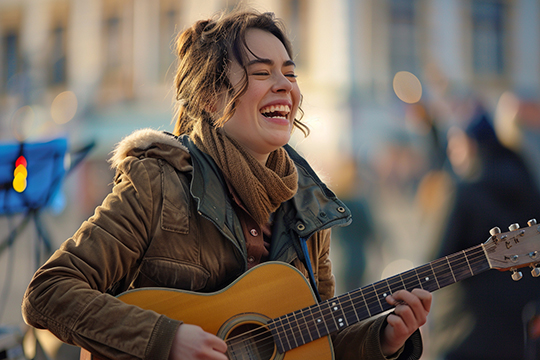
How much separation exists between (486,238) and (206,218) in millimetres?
2047

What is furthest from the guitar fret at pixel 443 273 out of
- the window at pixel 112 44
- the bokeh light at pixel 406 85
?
the window at pixel 112 44

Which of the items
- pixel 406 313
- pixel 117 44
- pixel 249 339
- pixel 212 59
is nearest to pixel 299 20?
pixel 117 44

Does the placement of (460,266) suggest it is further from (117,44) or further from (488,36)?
(117,44)

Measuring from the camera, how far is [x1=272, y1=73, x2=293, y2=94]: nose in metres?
2.05

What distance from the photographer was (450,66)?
33.2 feet

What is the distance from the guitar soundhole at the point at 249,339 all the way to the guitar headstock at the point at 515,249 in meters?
0.87

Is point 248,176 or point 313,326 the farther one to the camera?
point 248,176

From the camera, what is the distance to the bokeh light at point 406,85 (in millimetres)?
9742

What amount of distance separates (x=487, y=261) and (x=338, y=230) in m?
3.53

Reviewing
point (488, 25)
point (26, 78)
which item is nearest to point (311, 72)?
point (488, 25)

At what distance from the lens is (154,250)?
1.79m

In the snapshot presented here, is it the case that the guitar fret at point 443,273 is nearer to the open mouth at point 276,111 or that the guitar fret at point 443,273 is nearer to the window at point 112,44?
the open mouth at point 276,111

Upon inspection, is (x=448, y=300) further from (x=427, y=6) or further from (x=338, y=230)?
(x=427, y=6)

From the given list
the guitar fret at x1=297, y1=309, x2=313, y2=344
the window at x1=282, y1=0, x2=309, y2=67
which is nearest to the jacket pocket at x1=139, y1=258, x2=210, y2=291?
the guitar fret at x1=297, y1=309, x2=313, y2=344
